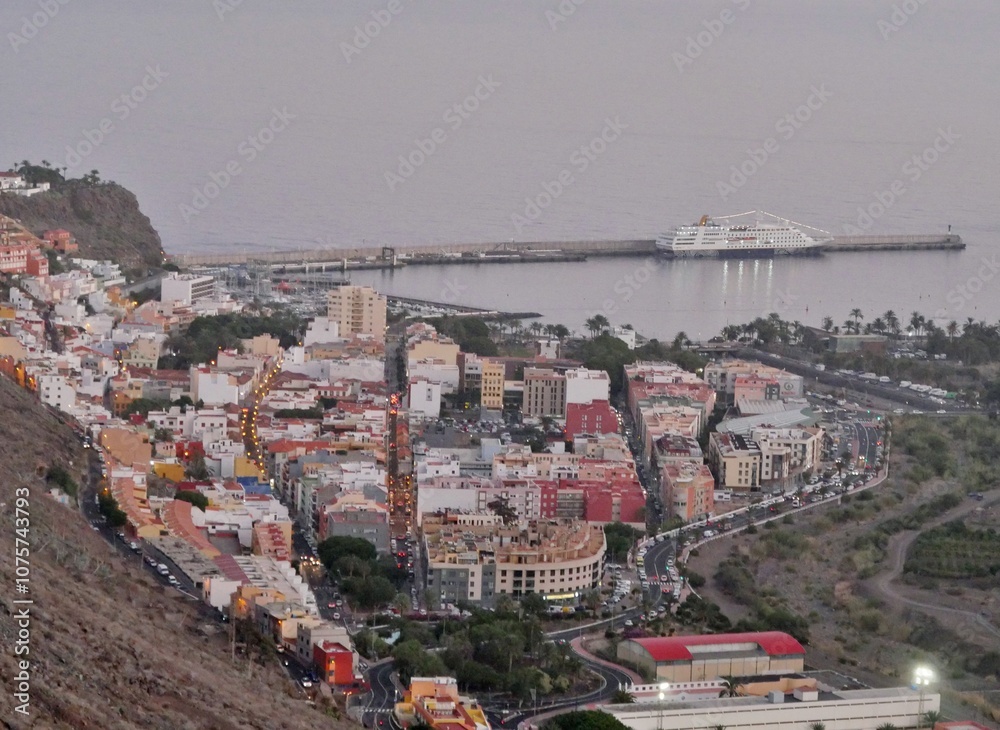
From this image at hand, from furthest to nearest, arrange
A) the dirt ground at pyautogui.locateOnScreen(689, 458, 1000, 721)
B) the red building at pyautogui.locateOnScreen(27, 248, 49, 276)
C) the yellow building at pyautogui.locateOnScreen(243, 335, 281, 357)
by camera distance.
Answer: the red building at pyautogui.locateOnScreen(27, 248, 49, 276), the yellow building at pyautogui.locateOnScreen(243, 335, 281, 357), the dirt ground at pyautogui.locateOnScreen(689, 458, 1000, 721)

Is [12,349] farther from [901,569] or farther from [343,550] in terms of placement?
[901,569]

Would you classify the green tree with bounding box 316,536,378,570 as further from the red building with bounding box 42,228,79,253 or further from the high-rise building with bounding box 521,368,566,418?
the red building with bounding box 42,228,79,253

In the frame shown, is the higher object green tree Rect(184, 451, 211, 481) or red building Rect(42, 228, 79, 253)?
red building Rect(42, 228, 79, 253)

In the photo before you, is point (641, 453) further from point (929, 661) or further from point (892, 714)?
point (892, 714)

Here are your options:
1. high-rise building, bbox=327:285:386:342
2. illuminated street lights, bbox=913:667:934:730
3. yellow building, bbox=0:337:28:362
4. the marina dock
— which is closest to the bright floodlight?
illuminated street lights, bbox=913:667:934:730

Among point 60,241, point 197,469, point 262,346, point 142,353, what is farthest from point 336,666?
point 60,241

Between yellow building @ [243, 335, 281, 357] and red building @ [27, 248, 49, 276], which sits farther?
red building @ [27, 248, 49, 276]

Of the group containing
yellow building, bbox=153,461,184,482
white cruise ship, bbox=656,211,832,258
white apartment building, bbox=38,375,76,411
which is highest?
white cruise ship, bbox=656,211,832,258

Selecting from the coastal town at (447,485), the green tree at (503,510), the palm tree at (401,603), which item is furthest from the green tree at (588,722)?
the green tree at (503,510)
